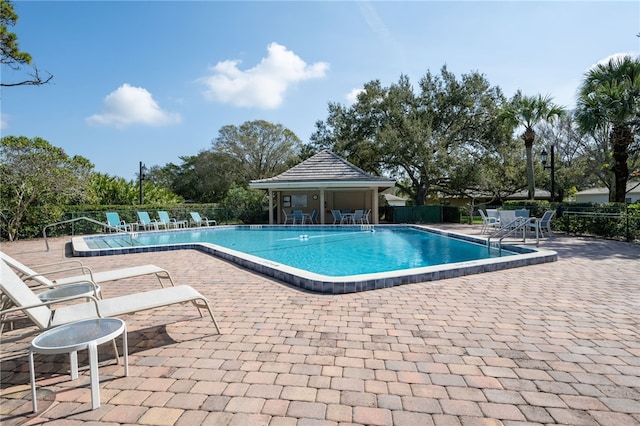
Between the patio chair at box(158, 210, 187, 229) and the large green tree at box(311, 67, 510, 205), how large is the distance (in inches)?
469

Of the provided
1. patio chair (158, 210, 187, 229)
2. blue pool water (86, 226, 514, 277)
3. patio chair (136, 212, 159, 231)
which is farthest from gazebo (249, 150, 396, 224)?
patio chair (136, 212, 159, 231)

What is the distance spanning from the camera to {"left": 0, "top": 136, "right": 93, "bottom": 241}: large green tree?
13055 mm

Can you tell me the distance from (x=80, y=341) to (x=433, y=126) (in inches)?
975

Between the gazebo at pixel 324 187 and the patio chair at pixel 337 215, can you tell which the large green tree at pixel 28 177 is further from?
the patio chair at pixel 337 215

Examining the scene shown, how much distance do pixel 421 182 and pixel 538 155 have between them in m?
10.8

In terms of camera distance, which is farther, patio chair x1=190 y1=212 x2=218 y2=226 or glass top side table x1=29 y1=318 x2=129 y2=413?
patio chair x1=190 y1=212 x2=218 y2=226

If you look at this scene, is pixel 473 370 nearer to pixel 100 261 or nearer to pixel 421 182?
pixel 100 261

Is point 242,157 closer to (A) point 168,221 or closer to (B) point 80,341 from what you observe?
(A) point 168,221

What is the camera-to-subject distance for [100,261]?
8.49 meters

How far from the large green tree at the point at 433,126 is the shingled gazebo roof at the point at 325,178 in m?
3.32

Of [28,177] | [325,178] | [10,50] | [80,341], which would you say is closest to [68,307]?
Result: [80,341]

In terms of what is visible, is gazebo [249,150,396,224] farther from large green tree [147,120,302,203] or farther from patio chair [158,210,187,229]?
large green tree [147,120,302,203]

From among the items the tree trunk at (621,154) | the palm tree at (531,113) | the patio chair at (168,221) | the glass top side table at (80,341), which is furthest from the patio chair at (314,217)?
the glass top side table at (80,341)

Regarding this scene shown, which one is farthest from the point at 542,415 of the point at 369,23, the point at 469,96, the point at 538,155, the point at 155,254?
the point at 538,155
